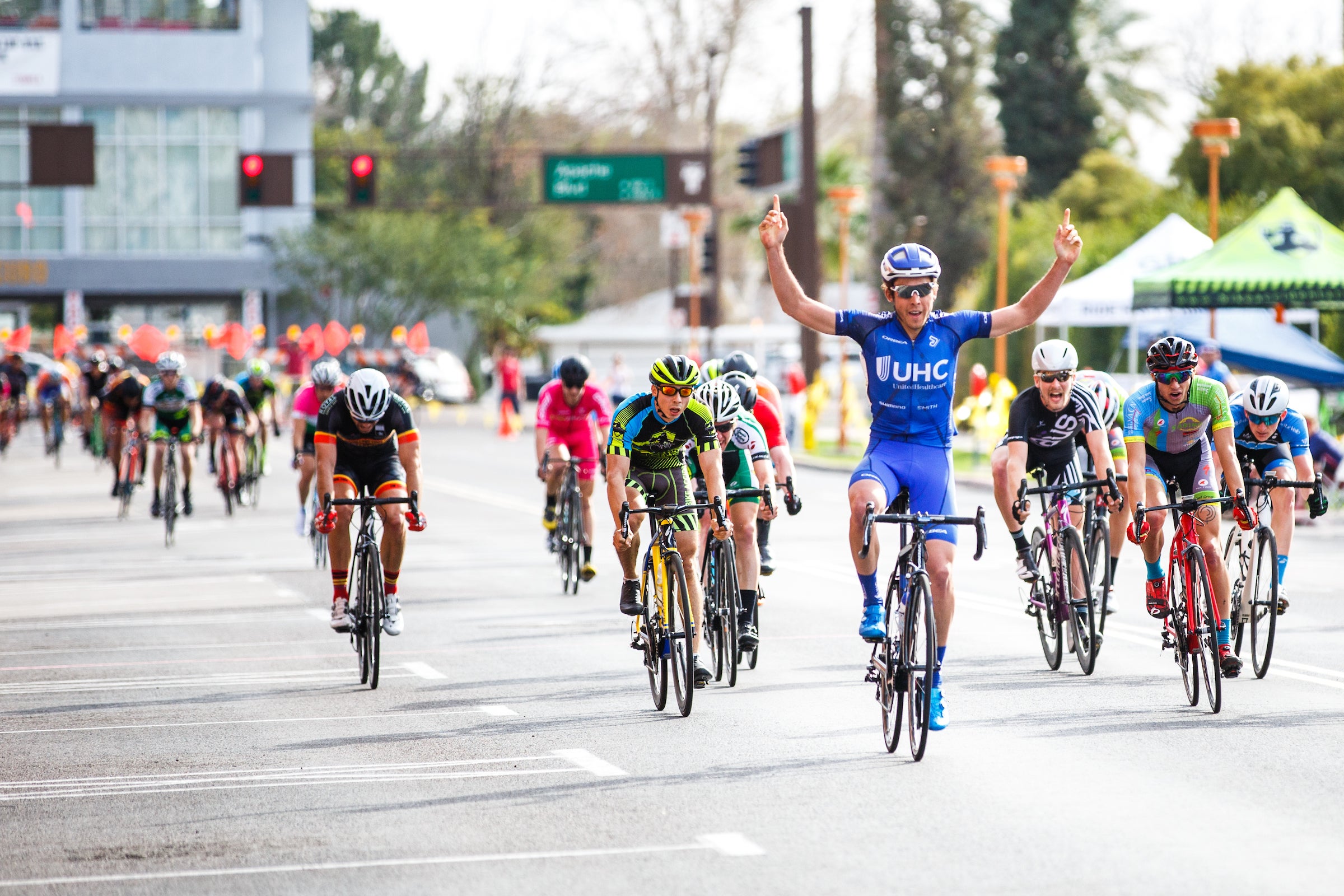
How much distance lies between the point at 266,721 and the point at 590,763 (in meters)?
2.23

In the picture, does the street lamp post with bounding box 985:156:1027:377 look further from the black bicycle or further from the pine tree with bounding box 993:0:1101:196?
the pine tree with bounding box 993:0:1101:196

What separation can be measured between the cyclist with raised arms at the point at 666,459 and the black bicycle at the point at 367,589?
1.38 meters

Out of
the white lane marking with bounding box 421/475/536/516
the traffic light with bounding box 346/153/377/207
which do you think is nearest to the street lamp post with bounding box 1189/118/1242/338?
the white lane marking with bounding box 421/475/536/516

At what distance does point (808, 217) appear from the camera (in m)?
39.3

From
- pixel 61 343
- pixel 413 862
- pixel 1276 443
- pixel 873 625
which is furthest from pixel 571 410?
pixel 61 343

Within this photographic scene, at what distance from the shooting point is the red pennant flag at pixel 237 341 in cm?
5769

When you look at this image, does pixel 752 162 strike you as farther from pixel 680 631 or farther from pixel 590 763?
pixel 590 763

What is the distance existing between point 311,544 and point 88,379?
14.8 metres

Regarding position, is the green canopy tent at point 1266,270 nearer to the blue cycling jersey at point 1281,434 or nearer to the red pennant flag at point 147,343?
the blue cycling jersey at point 1281,434

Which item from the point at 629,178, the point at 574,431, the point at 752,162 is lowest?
the point at 574,431

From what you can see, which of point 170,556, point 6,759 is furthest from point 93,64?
point 6,759

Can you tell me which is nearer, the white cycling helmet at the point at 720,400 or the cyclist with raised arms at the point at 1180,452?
the cyclist with raised arms at the point at 1180,452

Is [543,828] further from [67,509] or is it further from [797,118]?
[797,118]

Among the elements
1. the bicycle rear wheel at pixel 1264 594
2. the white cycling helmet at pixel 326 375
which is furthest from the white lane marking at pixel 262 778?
the white cycling helmet at pixel 326 375
